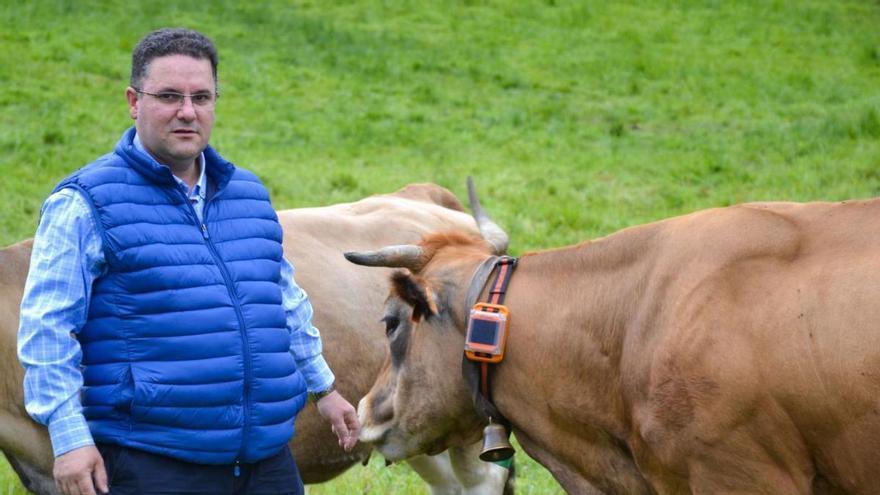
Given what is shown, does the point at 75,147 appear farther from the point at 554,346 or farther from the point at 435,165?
the point at 554,346

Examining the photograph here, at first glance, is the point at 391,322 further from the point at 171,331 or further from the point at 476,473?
the point at 476,473

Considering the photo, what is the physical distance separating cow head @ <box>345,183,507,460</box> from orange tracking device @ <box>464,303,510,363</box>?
14 cm

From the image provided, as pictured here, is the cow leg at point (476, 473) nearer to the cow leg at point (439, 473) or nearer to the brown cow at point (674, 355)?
the cow leg at point (439, 473)

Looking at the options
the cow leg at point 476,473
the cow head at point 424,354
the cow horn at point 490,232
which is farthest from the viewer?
the cow leg at point 476,473

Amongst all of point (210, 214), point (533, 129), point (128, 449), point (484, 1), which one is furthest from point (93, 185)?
point (484, 1)

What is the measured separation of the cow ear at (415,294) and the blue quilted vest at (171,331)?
88 cm

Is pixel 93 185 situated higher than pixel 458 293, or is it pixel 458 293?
pixel 93 185

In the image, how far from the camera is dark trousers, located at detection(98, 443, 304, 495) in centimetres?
421

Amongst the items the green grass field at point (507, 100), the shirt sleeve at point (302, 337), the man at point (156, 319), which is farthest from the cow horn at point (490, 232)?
the green grass field at point (507, 100)

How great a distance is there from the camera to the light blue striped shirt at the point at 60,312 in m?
4.02

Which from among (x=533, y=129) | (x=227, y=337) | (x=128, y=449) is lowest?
(x=533, y=129)

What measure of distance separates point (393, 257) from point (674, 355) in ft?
4.40

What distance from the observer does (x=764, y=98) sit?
18516 millimetres

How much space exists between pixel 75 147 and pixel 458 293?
34.9 ft
